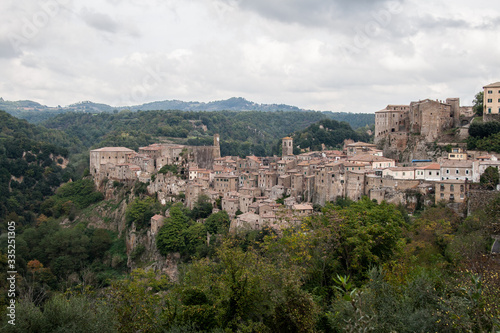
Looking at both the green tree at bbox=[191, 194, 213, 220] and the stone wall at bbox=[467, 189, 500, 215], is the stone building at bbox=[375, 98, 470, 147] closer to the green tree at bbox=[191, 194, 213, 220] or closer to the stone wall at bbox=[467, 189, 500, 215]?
the stone wall at bbox=[467, 189, 500, 215]

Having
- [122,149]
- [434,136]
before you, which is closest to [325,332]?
[434,136]

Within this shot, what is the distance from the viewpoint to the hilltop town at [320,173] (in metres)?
35.6

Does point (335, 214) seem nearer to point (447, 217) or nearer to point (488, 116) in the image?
point (447, 217)

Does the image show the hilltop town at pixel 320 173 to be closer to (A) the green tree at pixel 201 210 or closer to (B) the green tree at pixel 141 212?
(A) the green tree at pixel 201 210

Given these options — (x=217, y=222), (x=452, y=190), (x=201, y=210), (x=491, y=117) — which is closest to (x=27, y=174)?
(x=201, y=210)

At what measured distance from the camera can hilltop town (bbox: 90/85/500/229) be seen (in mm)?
35625

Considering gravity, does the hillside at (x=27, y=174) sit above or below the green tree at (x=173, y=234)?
above

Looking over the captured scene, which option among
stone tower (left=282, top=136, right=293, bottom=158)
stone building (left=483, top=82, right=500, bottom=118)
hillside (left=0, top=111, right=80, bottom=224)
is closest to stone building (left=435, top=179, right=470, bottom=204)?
stone building (left=483, top=82, right=500, bottom=118)

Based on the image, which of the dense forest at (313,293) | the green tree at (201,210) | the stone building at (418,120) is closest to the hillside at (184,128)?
the stone building at (418,120)

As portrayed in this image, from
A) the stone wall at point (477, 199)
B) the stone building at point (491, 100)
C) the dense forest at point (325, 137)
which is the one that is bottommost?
the stone wall at point (477, 199)

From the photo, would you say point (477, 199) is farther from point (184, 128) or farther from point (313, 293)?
point (184, 128)

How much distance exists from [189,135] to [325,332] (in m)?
90.5

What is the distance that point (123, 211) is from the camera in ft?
167

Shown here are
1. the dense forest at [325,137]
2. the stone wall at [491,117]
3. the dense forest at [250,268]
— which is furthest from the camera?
the dense forest at [325,137]
